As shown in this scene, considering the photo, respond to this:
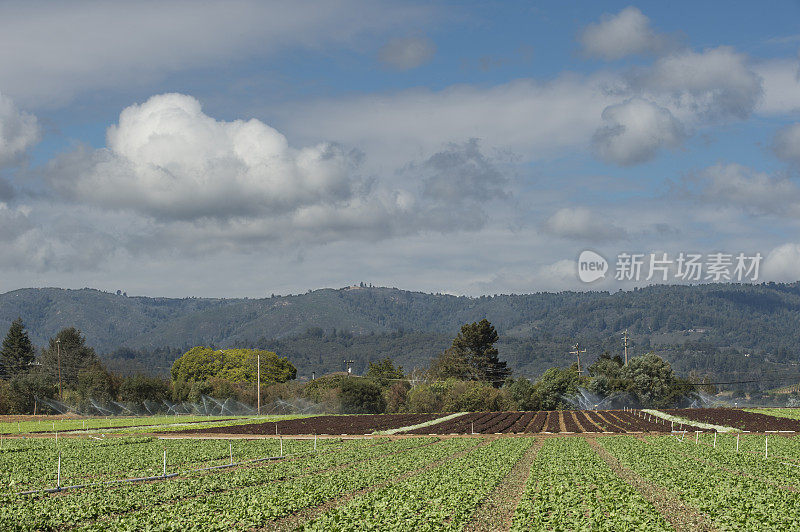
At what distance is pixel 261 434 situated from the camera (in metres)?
64.6

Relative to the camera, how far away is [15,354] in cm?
15438

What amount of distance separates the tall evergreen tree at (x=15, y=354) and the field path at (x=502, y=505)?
144 meters

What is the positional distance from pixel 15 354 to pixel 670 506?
156 metres

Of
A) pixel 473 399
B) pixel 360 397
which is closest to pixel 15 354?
pixel 360 397

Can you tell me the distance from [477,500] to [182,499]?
1040 cm

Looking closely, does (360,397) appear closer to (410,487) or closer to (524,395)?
(524,395)

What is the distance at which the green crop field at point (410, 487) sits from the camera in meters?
22.1

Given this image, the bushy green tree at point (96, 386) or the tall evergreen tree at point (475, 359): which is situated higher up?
the tall evergreen tree at point (475, 359)

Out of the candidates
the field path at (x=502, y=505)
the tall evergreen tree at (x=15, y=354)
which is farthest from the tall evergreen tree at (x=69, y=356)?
the field path at (x=502, y=505)

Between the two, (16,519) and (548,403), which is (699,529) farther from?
(548,403)

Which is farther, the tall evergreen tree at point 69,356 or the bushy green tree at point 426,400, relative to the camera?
the tall evergreen tree at point 69,356

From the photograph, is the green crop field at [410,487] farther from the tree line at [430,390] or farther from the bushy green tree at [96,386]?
the bushy green tree at [96,386]

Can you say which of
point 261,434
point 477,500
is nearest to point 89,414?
point 261,434

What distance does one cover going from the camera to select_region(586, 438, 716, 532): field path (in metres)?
22.3
